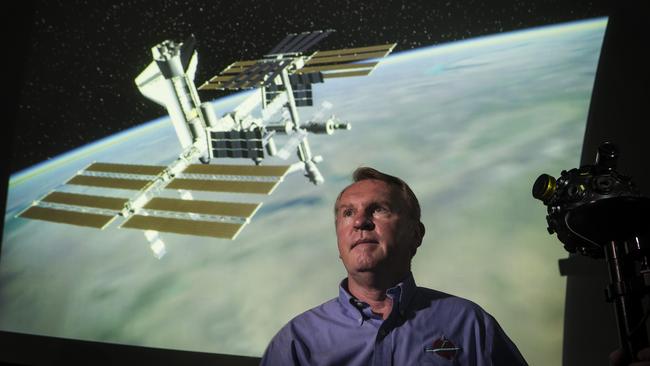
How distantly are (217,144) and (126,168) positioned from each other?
762 millimetres

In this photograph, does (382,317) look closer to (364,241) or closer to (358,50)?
(364,241)

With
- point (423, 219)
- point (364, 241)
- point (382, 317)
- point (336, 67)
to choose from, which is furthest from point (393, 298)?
point (336, 67)

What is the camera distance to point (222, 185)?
10.2 ft

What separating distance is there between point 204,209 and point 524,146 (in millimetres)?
1829

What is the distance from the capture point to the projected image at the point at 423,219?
2525mm

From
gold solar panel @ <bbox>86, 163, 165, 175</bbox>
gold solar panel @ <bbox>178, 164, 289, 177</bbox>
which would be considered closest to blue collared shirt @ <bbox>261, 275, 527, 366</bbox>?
gold solar panel @ <bbox>178, 164, 289, 177</bbox>

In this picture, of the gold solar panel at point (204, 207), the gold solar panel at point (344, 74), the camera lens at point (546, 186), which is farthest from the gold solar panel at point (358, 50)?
the camera lens at point (546, 186)

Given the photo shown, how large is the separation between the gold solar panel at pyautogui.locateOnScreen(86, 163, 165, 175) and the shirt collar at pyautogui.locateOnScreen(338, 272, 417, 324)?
1959 millimetres

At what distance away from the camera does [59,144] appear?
4219mm

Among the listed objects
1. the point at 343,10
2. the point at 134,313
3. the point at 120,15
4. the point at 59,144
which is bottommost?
the point at 134,313

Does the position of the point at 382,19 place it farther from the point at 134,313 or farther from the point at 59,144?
the point at 59,144

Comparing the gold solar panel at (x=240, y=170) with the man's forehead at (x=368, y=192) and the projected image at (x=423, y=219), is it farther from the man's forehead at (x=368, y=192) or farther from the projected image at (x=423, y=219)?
the man's forehead at (x=368, y=192)

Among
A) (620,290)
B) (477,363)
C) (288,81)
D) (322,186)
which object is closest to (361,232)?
(477,363)

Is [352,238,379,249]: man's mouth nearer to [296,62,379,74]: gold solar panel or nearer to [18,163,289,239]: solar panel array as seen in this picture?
[18,163,289,239]: solar panel array
